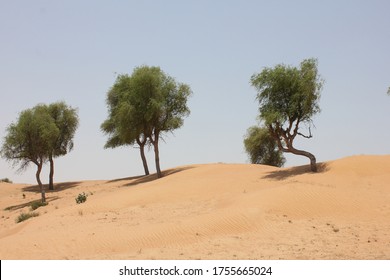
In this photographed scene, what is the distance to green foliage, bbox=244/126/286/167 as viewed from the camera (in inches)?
2299

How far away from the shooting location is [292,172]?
1105 inches

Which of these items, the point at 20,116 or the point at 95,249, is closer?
the point at 95,249

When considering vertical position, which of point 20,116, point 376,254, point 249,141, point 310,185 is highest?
point 20,116

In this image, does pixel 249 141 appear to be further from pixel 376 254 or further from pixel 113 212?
pixel 376 254

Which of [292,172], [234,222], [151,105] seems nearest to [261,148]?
[151,105]

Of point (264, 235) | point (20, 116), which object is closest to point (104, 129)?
point (20, 116)

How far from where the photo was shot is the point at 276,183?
81.4 ft

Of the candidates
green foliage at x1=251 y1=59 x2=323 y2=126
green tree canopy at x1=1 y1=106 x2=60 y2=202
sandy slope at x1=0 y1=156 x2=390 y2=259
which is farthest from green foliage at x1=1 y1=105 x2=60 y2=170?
green foliage at x1=251 y1=59 x2=323 y2=126

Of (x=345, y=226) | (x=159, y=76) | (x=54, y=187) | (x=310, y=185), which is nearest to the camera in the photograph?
(x=345, y=226)

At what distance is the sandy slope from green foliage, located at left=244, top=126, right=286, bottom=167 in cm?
3063

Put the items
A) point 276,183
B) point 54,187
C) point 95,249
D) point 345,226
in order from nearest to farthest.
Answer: point 95,249
point 345,226
point 276,183
point 54,187

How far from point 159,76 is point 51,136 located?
41.0 feet

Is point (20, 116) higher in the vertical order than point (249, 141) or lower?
higher

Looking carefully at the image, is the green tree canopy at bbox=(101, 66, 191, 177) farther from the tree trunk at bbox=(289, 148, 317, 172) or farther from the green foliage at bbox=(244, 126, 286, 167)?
the green foliage at bbox=(244, 126, 286, 167)
